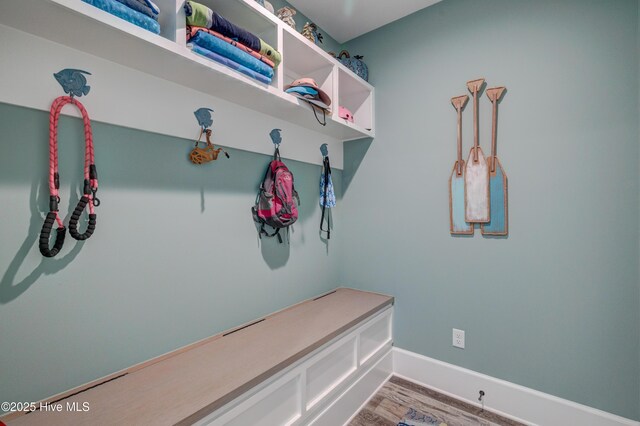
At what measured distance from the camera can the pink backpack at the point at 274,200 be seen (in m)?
1.68

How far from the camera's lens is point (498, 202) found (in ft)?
5.61

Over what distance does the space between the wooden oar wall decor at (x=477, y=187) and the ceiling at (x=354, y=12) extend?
706 mm

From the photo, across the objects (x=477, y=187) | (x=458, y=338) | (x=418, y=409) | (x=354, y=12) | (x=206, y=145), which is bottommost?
(x=418, y=409)

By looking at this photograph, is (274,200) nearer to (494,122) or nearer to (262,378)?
(262,378)

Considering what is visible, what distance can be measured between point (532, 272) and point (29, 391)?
7.33ft

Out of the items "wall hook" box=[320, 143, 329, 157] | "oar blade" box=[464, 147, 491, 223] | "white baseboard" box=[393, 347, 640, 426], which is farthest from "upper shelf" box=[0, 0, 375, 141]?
"white baseboard" box=[393, 347, 640, 426]

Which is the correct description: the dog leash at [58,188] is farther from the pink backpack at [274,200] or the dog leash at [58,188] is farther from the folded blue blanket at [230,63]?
the pink backpack at [274,200]

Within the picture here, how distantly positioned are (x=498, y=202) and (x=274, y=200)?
130cm

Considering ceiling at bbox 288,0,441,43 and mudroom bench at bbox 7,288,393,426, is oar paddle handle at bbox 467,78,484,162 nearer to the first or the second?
ceiling at bbox 288,0,441,43

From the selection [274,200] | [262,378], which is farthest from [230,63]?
[262,378]

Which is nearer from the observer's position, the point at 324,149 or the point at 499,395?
the point at 499,395

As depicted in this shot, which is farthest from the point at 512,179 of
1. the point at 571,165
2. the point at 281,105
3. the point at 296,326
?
the point at 296,326

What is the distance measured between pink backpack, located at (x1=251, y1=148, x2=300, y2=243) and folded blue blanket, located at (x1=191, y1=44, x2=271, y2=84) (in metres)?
0.50

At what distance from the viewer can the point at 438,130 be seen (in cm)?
193
